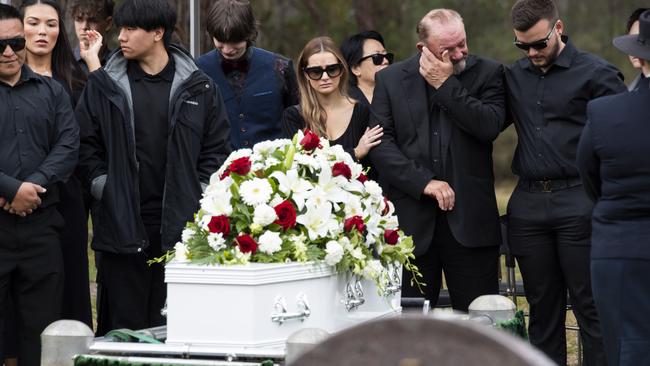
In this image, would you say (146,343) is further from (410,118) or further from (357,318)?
(410,118)

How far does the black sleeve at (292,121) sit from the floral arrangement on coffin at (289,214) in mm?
1747

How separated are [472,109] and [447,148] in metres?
0.31

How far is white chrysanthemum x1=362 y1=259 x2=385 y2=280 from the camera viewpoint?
5359 millimetres

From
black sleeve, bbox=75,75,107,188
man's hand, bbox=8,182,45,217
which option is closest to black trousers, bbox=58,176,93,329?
black sleeve, bbox=75,75,107,188

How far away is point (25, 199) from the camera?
6574 millimetres

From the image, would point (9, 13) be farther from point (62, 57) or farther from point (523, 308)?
point (523, 308)

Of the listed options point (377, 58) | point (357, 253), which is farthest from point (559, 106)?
point (357, 253)

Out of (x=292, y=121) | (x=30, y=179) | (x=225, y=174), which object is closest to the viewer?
(x=225, y=174)

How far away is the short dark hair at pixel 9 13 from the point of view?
6.88 meters

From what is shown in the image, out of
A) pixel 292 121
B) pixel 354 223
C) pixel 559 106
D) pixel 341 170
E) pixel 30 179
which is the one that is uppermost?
pixel 559 106

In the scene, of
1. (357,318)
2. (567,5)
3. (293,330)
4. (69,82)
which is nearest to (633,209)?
(357,318)

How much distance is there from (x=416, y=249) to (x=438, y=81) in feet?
3.14

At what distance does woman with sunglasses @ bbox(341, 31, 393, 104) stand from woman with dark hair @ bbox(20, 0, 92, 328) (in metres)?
1.76

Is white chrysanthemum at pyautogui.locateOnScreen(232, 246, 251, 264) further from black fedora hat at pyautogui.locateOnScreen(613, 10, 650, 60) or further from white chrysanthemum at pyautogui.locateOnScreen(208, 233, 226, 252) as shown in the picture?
black fedora hat at pyautogui.locateOnScreen(613, 10, 650, 60)
